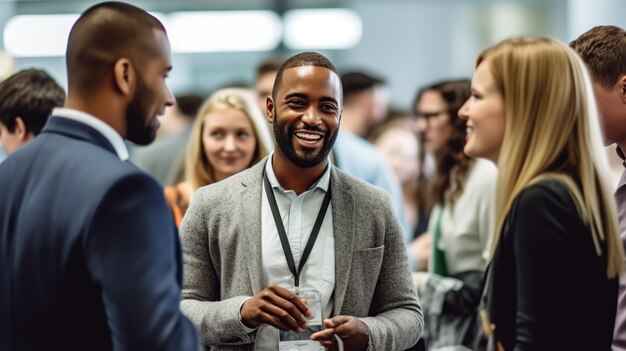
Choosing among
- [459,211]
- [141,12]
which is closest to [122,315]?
[141,12]

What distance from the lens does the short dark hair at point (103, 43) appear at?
6.27 feet

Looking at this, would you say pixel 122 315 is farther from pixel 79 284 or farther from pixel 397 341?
pixel 397 341

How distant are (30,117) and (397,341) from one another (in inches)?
60.6

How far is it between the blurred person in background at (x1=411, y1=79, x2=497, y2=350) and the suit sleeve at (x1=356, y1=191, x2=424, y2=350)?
1.08 metres

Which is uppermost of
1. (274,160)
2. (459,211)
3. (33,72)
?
(33,72)

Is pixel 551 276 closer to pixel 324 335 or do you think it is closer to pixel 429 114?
pixel 324 335

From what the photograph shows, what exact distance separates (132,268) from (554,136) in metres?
0.93

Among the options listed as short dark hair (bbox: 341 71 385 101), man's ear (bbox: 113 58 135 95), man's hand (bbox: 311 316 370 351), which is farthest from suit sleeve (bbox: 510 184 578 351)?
short dark hair (bbox: 341 71 385 101)

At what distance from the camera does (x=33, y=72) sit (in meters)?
3.34

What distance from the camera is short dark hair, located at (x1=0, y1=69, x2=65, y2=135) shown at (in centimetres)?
320

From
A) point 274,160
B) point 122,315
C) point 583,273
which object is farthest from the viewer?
point 274,160

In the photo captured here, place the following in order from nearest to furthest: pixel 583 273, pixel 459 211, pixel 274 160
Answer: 1. pixel 583 273
2. pixel 274 160
3. pixel 459 211

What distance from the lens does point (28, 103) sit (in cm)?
321

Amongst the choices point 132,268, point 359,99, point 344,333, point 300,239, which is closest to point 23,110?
point 300,239
